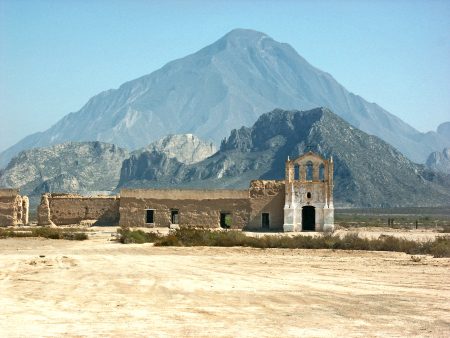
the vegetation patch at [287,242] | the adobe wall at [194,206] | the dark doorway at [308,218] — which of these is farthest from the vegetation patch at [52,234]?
the dark doorway at [308,218]

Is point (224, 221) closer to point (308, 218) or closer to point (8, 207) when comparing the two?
point (308, 218)

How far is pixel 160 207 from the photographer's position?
47.5 meters

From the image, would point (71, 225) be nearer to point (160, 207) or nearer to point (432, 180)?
point (160, 207)

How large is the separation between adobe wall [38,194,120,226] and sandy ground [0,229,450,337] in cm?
2114

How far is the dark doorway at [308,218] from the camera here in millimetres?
46375

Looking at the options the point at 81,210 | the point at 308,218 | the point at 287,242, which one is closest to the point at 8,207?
the point at 81,210

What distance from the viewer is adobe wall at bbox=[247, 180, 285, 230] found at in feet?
152

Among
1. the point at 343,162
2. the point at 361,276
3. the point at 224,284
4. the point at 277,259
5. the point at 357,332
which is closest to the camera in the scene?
the point at 357,332

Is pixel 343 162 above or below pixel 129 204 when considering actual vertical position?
above

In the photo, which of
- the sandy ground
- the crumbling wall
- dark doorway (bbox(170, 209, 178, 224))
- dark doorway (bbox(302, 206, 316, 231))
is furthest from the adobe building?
the sandy ground

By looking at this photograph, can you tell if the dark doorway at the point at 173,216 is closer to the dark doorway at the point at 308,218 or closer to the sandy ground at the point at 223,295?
the dark doorway at the point at 308,218

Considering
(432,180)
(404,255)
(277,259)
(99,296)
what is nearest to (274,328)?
(99,296)

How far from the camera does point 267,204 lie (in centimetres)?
4638

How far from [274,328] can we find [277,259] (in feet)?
46.0
